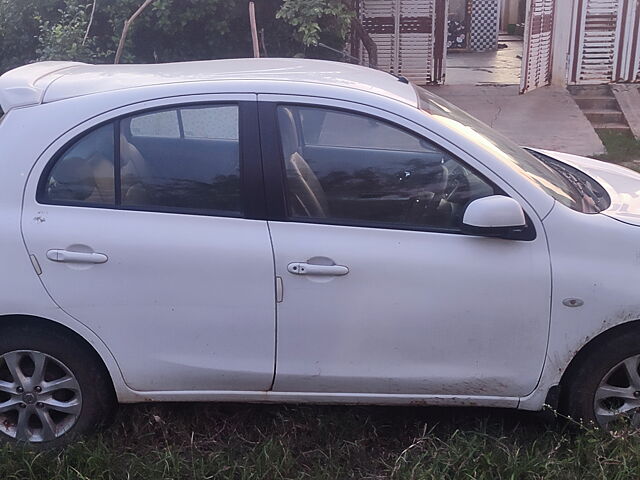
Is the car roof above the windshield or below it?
above

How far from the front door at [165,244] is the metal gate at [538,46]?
840cm

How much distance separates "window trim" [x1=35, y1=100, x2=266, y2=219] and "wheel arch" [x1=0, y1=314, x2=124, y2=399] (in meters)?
0.49

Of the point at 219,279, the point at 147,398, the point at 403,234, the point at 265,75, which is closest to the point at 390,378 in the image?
the point at 403,234

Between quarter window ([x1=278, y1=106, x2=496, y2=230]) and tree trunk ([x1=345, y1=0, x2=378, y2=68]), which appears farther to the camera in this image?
tree trunk ([x1=345, y1=0, x2=378, y2=68])

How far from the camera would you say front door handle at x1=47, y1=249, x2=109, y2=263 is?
305 cm

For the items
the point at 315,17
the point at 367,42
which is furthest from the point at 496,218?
the point at 367,42

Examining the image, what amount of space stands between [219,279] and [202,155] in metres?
0.53

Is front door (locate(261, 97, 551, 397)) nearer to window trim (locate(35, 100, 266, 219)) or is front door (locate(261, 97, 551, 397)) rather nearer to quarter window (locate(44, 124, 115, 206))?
window trim (locate(35, 100, 266, 219))

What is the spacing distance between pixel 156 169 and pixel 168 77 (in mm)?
457

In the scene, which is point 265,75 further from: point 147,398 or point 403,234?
point 147,398

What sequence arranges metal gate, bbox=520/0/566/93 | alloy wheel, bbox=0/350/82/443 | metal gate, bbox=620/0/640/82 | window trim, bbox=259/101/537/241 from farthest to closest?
metal gate, bbox=620/0/640/82 < metal gate, bbox=520/0/566/93 < alloy wheel, bbox=0/350/82/443 < window trim, bbox=259/101/537/241

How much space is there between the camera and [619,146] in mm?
8562

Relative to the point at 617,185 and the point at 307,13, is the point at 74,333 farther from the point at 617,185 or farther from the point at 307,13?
the point at 307,13

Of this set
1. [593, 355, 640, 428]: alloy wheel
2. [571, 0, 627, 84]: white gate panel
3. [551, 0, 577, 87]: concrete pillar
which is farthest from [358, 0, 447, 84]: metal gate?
[593, 355, 640, 428]: alloy wheel
